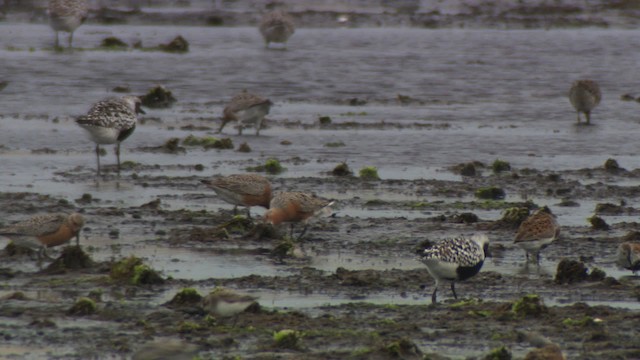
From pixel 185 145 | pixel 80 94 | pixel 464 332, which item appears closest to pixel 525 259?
pixel 464 332

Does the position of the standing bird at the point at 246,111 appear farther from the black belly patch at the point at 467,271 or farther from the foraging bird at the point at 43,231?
the black belly patch at the point at 467,271

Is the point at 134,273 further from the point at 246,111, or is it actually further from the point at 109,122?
the point at 246,111

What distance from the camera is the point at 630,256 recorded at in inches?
549

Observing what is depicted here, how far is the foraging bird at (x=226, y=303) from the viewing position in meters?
11.3

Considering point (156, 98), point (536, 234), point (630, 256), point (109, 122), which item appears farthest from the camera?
point (156, 98)

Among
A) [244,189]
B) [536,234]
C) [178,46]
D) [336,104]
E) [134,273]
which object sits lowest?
[134,273]

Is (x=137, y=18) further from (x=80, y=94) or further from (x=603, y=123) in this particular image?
(x=603, y=123)

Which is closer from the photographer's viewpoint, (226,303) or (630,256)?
(226,303)

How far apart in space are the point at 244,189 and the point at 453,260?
4932 millimetres

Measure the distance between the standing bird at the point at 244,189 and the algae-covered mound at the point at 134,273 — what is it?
12.9ft

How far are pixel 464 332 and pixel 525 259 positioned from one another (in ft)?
12.6

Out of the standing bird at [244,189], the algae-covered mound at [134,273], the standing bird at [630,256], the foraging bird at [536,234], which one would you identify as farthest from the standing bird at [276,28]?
the algae-covered mound at [134,273]

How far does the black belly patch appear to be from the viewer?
1281 centimetres

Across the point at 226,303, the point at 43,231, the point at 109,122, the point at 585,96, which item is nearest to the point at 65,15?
the point at 585,96
